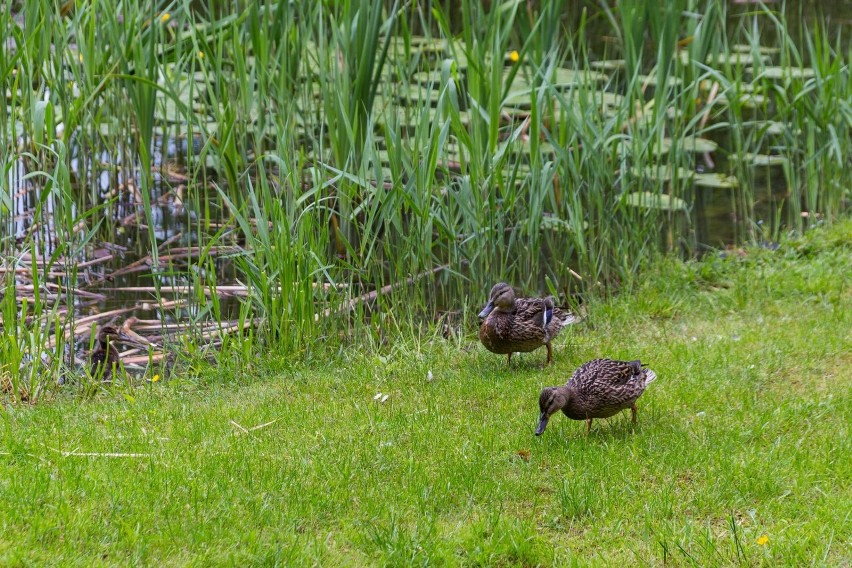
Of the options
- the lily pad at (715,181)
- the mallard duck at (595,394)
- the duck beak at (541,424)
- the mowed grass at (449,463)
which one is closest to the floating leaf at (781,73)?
the lily pad at (715,181)

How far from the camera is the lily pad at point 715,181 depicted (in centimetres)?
970

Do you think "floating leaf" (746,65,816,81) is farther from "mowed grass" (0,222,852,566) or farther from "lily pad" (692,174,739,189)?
"mowed grass" (0,222,852,566)

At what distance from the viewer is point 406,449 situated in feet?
15.7

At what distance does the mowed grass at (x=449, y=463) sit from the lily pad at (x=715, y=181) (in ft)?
11.0

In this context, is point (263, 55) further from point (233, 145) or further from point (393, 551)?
point (393, 551)

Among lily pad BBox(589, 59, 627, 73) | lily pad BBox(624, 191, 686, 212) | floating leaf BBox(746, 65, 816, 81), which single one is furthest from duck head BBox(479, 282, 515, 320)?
floating leaf BBox(746, 65, 816, 81)

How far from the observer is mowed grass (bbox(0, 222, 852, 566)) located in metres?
3.83

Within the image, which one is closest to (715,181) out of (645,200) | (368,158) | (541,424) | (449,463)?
(645,200)

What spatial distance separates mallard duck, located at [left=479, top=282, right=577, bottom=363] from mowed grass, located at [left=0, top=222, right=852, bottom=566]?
19 cm

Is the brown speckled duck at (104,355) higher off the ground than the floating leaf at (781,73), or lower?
lower

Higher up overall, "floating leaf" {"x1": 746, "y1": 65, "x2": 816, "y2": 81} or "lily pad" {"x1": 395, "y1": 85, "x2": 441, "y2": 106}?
"floating leaf" {"x1": 746, "y1": 65, "x2": 816, "y2": 81}

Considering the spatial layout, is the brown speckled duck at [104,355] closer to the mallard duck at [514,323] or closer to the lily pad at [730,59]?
the mallard duck at [514,323]

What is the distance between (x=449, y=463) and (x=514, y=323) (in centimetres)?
145

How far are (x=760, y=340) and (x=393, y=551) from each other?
130 inches
